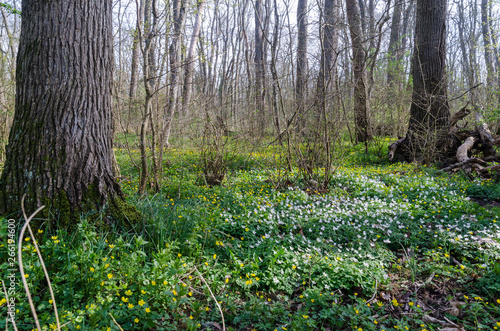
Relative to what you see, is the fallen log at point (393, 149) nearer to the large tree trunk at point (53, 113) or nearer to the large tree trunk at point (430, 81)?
the large tree trunk at point (430, 81)

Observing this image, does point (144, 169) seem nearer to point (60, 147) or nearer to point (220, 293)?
point (60, 147)

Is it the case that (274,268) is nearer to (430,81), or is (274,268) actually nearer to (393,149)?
(393,149)

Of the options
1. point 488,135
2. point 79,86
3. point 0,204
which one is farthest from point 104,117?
point 488,135

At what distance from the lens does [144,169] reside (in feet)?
15.3

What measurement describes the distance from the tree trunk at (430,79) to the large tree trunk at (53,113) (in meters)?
7.54

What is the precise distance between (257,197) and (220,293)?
232 centimetres

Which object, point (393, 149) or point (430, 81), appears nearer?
point (430, 81)

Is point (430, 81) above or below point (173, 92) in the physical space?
above

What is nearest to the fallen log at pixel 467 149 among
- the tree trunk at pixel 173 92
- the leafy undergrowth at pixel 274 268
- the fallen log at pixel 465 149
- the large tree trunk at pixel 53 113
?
the fallen log at pixel 465 149

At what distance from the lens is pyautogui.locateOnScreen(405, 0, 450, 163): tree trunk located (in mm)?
7883

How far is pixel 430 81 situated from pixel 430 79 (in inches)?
2.1

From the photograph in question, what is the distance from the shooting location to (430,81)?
8070mm

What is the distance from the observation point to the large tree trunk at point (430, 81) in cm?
787

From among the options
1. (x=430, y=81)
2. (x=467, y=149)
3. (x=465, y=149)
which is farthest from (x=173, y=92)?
(x=467, y=149)
